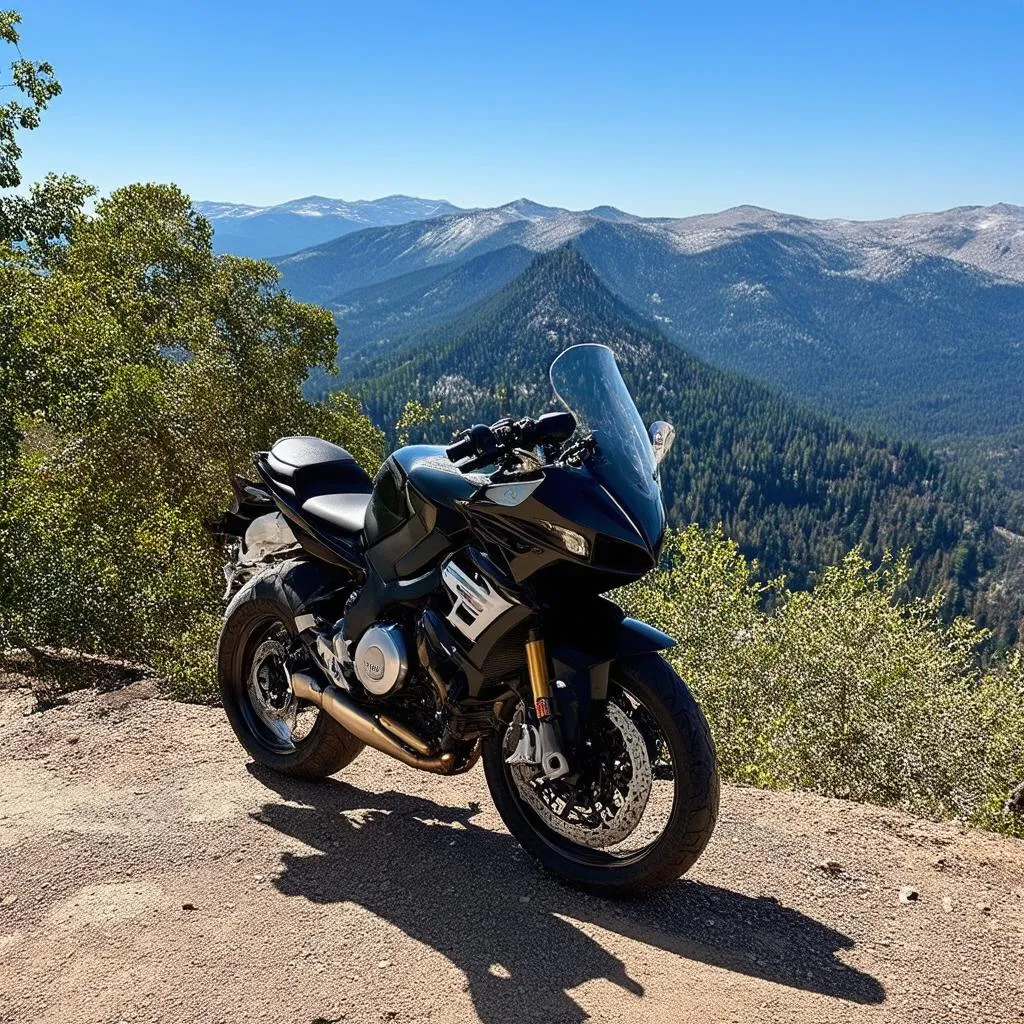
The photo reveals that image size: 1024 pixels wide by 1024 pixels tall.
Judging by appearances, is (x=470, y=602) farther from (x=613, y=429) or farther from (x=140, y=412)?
(x=140, y=412)

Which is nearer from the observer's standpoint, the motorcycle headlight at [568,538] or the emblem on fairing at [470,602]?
the motorcycle headlight at [568,538]

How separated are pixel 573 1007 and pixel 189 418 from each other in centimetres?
1897

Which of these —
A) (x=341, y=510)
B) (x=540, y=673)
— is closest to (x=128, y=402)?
(x=341, y=510)

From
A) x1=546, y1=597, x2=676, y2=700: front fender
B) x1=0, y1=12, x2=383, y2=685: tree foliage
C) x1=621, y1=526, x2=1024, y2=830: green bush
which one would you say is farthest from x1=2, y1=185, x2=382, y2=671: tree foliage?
x1=621, y1=526, x2=1024, y2=830: green bush

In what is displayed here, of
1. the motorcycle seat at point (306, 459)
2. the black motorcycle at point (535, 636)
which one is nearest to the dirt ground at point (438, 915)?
the black motorcycle at point (535, 636)

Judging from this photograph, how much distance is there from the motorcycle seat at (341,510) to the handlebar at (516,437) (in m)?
1.48

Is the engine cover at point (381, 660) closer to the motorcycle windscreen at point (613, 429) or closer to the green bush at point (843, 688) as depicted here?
the motorcycle windscreen at point (613, 429)

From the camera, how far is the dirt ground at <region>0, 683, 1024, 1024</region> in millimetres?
4059

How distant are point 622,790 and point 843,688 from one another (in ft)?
43.5

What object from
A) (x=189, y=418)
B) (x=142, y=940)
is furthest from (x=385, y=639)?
(x=189, y=418)

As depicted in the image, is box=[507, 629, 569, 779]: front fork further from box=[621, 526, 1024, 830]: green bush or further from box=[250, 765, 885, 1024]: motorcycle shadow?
box=[621, 526, 1024, 830]: green bush

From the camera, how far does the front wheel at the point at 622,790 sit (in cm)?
436

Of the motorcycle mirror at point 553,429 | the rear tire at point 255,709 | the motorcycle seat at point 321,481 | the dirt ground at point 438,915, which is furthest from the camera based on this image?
the rear tire at point 255,709

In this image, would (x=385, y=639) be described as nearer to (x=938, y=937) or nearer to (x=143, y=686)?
(x=938, y=937)
